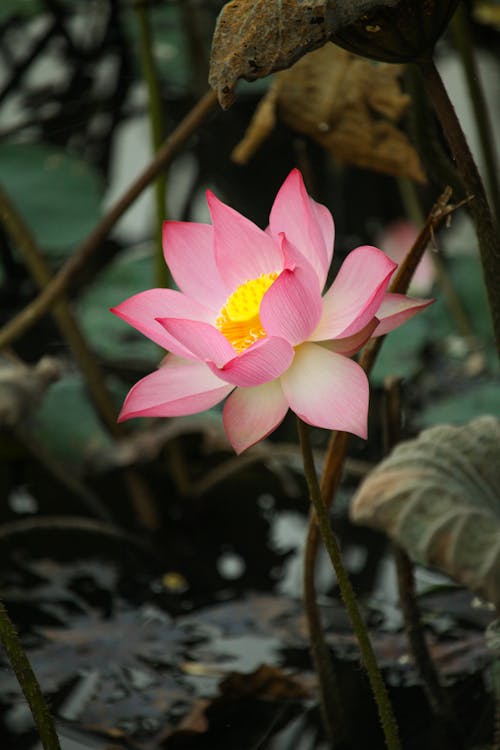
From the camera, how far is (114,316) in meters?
1.72

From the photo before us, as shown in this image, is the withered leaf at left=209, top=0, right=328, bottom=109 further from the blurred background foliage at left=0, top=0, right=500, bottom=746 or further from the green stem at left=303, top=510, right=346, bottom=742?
the green stem at left=303, top=510, right=346, bottom=742

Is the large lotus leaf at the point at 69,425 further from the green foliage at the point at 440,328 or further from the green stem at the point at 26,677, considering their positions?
the green stem at the point at 26,677

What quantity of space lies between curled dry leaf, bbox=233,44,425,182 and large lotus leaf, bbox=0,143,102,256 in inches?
33.5

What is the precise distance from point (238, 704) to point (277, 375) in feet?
1.51

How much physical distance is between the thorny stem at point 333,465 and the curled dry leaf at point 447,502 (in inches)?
1.3

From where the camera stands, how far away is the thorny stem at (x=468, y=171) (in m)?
0.62

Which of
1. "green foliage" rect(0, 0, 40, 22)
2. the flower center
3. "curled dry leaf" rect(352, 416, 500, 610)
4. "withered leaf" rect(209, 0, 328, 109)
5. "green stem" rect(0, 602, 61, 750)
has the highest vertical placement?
"green foliage" rect(0, 0, 40, 22)

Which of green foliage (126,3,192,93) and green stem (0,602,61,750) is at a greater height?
green foliage (126,3,192,93)

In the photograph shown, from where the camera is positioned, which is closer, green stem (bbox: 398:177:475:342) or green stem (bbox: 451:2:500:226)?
green stem (bbox: 451:2:500:226)

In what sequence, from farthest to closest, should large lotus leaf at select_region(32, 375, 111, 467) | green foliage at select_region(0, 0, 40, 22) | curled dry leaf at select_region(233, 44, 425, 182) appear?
green foliage at select_region(0, 0, 40, 22) < large lotus leaf at select_region(32, 375, 111, 467) < curled dry leaf at select_region(233, 44, 425, 182)

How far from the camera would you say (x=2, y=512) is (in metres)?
1.35

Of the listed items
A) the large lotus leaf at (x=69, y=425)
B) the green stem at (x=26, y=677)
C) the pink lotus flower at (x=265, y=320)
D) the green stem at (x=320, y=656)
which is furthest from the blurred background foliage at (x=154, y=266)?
the green stem at (x=26, y=677)

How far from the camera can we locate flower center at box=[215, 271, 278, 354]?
63 cm

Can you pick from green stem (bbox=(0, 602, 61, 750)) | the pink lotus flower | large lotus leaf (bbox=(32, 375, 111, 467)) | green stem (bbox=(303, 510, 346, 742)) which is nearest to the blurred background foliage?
large lotus leaf (bbox=(32, 375, 111, 467))
